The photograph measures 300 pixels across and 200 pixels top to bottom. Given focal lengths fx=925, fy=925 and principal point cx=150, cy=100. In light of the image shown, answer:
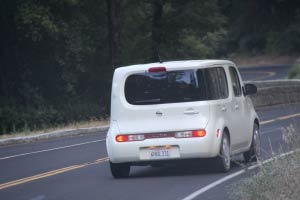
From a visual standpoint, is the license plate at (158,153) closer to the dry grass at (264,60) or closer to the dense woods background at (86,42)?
the dense woods background at (86,42)

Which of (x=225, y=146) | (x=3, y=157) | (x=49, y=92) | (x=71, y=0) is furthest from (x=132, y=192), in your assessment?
(x=49, y=92)

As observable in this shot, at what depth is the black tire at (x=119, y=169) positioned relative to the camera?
15.8 m

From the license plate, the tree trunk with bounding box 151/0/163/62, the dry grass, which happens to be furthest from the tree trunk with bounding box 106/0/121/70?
the dry grass

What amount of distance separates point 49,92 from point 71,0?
6208 mm

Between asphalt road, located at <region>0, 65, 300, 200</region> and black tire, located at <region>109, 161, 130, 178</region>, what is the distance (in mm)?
143

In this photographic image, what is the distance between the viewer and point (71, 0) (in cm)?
3797

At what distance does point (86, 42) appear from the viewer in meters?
42.7

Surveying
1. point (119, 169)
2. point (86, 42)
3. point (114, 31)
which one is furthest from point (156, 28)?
point (119, 169)

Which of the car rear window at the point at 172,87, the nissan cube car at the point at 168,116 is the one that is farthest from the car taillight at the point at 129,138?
the car rear window at the point at 172,87

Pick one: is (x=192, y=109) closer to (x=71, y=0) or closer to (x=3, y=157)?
(x=3, y=157)

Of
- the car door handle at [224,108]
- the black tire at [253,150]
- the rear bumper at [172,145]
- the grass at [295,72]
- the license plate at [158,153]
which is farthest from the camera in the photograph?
the grass at [295,72]

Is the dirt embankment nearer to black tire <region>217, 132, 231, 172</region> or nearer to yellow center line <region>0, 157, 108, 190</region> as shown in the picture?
yellow center line <region>0, 157, 108, 190</region>

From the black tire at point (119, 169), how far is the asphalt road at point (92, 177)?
14 cm

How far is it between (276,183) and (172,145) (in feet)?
14.1
